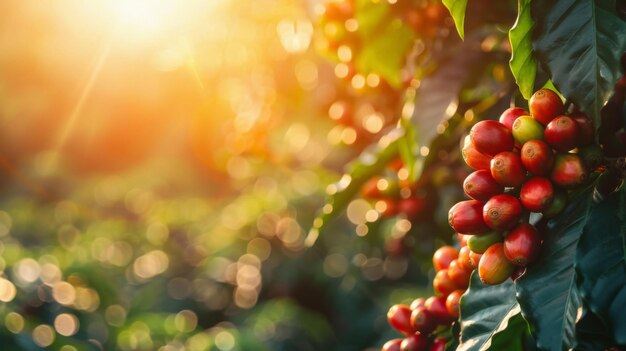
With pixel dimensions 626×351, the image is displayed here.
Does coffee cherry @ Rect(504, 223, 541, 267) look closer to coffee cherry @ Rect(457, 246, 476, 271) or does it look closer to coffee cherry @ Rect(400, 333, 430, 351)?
coffee cherry @ Rect(457, 246, 476, 271)

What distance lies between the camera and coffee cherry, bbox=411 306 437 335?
1.24 meters

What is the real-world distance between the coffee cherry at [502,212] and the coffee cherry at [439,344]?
32 centimetres

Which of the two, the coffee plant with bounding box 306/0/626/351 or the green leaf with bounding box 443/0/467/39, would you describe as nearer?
the coffee plant with bounding box 306/0/626/351

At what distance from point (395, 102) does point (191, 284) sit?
9.92 ft

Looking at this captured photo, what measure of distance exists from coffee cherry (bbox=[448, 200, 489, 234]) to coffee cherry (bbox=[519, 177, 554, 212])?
0.23 feet

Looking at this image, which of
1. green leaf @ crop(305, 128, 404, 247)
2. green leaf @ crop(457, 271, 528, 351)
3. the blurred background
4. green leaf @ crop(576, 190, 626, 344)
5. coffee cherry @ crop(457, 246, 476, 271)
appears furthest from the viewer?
the blurred background

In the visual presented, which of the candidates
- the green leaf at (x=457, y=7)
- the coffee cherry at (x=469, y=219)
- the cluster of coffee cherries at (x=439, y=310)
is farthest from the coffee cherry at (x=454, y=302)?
the green leaf at (x=457, y=7)

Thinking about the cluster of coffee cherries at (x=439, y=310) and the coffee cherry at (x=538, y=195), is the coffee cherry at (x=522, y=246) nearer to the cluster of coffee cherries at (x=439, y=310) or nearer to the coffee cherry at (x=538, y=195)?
the coffee cherry at (x=538, y=195)

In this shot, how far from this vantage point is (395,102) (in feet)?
6.91

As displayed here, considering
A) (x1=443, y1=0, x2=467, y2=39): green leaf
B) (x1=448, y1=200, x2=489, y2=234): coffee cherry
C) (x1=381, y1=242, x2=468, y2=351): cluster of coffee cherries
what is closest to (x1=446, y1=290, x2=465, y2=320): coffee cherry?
(x1=381, y1=242, x2=468, y2=351): cluster of coffee cherries

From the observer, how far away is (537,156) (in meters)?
0.97

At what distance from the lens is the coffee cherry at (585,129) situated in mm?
964

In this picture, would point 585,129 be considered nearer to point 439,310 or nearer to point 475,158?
point 475,158

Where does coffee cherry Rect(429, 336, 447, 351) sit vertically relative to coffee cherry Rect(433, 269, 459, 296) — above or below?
below
